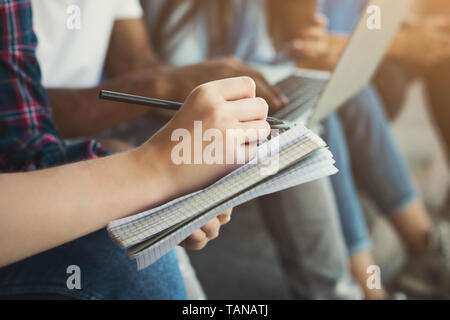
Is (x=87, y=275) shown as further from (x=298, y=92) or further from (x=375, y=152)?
(x=375, y=152)

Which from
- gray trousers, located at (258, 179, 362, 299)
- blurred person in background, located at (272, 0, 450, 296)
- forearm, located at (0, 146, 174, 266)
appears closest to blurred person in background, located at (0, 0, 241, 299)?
forearm, located at (0, 146, 174, 266)

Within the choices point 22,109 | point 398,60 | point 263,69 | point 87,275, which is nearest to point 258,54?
Answer: point 263,69

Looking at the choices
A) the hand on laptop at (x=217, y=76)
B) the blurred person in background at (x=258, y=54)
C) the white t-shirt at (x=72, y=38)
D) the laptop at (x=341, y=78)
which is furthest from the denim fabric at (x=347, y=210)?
the white t-shirt at (x=72, y=38)

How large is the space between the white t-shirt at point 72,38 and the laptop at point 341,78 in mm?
325

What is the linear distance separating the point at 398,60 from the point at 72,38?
2.83 feet

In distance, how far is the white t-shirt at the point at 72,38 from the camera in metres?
0.67

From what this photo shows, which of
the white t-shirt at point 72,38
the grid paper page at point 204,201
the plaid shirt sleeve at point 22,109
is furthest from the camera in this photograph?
the white t-shirt at point 72,38

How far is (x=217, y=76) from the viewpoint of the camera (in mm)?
516

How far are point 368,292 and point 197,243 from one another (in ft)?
1.58

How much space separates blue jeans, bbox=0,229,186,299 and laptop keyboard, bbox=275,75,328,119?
21 centimetres

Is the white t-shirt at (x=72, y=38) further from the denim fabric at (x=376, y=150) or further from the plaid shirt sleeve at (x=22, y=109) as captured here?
the denim fabric at (x=376, y=150)

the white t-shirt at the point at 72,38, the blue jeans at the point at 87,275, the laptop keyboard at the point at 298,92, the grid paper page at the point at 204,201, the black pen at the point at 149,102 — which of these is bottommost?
the blue jeans at the point at 87,275
